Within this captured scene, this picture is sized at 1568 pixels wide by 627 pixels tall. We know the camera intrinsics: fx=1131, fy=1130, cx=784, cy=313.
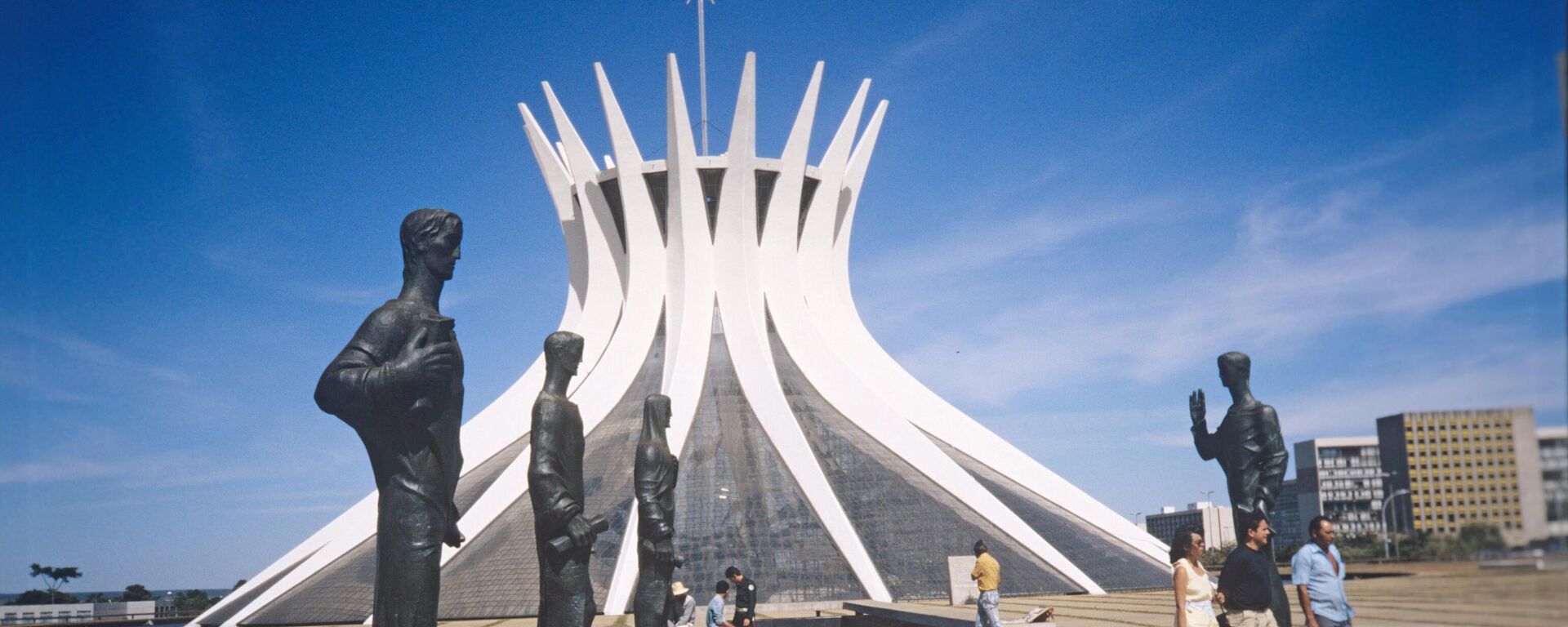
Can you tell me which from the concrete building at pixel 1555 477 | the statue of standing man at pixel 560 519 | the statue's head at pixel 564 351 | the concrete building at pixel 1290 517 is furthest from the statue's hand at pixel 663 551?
the concrete building at pixel 1290 517

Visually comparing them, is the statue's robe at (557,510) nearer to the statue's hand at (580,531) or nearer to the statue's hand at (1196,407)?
the statue's hand at (580,531)

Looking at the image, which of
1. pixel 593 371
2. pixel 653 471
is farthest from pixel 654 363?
pixel 653 471

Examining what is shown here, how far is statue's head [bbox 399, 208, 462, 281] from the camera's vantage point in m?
5.03

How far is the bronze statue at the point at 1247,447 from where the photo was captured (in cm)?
845

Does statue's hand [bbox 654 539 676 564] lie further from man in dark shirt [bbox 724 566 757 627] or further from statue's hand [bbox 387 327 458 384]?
man in dark shirt [bbox 724 566 757 627]

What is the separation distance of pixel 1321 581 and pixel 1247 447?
276 cm

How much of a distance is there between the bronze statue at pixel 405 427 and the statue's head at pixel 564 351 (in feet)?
4.10

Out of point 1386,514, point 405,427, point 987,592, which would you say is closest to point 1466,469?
point 1386,514

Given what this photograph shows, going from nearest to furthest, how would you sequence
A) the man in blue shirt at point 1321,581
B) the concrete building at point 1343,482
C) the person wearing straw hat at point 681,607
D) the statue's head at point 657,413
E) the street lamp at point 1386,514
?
the street lamp at point 1386,514, the concrete building at point 1343,482, the man in blue shirt at point 1321,581, the statue's head at point 657,413, the person wearing straw hat at point 681,607

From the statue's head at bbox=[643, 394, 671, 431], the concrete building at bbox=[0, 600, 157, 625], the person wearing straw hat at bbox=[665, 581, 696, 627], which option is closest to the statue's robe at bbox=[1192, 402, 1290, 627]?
the statue's head at bbox=[643, 394, 671, 431]

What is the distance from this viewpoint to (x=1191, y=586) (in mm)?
5988

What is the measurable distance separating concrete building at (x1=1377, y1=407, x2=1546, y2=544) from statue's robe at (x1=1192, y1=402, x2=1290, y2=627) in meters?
4.81

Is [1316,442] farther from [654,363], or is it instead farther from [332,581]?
[654,363]

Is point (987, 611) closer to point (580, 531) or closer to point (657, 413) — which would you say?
point (657, 413)
